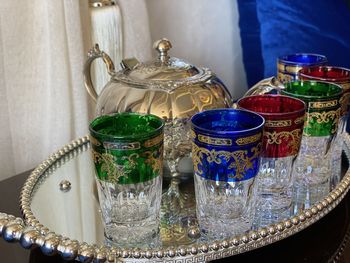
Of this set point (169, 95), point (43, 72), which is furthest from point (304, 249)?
point (43, 72)

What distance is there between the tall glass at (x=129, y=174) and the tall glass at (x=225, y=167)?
0.04m

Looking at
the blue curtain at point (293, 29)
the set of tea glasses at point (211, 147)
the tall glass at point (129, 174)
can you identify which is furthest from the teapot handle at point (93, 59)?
the blue curtain at point (293, 29)

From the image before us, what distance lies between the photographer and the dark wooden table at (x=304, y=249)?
0.44m

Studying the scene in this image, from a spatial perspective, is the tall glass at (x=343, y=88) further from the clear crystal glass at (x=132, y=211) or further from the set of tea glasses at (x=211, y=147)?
the clear crystal glass at (x=132, y=211)

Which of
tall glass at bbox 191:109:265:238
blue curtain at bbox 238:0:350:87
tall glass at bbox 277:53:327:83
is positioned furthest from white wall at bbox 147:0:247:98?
tall glass at bbox 191:109:265:238

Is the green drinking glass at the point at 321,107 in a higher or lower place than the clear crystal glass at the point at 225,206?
higher

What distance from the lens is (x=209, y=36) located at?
103cm

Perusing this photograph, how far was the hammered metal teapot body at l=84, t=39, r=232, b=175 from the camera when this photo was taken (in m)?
0.52

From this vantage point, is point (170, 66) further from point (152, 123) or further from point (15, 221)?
point (15, 221)

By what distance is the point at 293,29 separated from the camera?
895 mm

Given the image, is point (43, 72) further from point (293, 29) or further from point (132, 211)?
point (293, 29)

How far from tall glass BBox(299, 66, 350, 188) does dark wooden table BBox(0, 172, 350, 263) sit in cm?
6

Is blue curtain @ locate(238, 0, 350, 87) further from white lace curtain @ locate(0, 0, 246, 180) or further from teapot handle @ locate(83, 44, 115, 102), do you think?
teapot handle @ locate(83, 44, 115, 102)

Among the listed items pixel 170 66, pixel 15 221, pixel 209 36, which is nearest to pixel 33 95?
pixel 170 66
